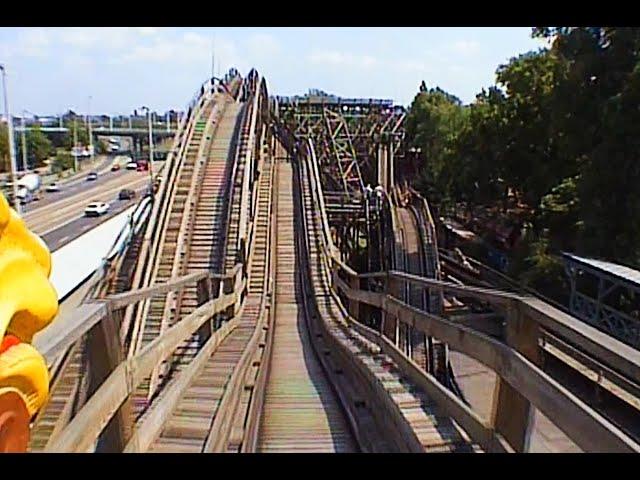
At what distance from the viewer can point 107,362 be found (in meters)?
1.27

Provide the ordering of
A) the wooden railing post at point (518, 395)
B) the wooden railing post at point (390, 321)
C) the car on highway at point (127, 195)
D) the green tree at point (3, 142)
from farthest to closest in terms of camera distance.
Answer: the car on highway at point (127, 195) → the green tree at point (3, 142) → the wooden railing post at point (390, 321) → the wooden railing post at point (518, 395)

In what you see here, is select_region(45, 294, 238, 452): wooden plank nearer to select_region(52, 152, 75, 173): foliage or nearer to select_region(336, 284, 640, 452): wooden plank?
select_region(336, 284, 640, 452): wooden plank

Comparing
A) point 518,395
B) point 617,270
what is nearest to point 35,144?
point 617,270

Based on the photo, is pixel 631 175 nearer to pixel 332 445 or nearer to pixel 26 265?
pixel 332 445

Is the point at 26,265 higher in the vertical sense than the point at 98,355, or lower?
higher

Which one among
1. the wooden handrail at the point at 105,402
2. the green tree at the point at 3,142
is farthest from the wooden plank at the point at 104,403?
the green tree at the point at 3,142

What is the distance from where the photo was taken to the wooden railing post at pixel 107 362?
1.23m

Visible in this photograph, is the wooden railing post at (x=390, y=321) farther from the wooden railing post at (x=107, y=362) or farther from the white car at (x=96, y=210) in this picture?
the white car at (x=96, y=210)

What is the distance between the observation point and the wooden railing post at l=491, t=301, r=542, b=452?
1187mm

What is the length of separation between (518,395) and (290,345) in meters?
3.95

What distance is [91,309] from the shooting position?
1.16m

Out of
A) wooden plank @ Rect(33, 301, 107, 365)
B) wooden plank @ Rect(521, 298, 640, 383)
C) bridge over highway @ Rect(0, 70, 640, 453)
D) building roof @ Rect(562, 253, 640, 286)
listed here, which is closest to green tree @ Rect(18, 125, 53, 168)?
bridge over highway @ Rect(0, 70, 640, 453)
